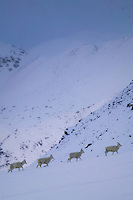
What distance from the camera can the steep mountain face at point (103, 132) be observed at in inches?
779

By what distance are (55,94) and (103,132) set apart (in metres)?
32.3

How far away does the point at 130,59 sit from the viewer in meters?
54.4

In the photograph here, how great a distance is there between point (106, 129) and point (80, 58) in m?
48.0

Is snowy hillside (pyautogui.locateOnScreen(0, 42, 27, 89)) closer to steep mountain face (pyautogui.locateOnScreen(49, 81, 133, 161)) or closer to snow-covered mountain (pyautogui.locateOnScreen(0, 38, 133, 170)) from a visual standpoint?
snow-covered mountain (pyautogui.locateOnScreen(0, 38, 133, 170))

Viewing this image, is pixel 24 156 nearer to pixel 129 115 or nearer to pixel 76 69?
pixel 129 115

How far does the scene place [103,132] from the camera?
22938 mm

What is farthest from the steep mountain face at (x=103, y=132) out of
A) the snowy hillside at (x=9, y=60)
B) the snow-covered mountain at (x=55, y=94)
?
the snowy hillside at (x=9, y=60)

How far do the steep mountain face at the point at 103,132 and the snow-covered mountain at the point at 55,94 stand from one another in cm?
95

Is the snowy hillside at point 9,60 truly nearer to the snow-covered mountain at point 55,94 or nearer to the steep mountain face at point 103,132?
the snow-covered mountain at point 55,94

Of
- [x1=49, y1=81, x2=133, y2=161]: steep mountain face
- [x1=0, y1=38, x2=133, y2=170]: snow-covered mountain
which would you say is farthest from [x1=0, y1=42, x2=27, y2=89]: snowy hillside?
[x1=49, y1=81, x2=133, y2=161]: steep mountain face

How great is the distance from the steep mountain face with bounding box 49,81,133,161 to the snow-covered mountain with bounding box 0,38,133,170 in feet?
3.11

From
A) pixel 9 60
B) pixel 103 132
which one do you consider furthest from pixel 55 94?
pixel 9 60

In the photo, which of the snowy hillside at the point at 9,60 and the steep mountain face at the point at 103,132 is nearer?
the steep mountain face at the point at 103,132

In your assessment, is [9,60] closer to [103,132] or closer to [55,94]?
[55,94]
